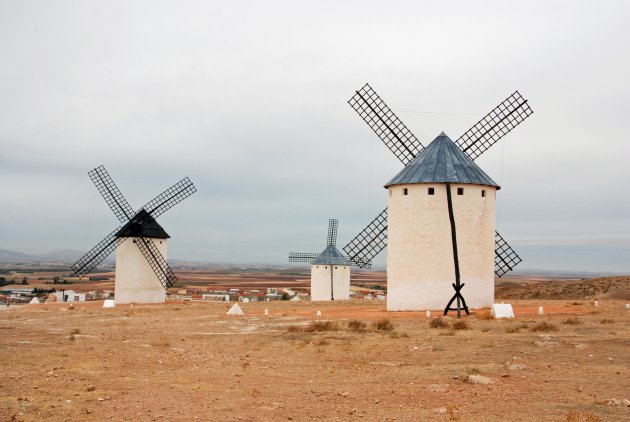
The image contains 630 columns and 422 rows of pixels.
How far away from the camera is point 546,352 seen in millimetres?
13812

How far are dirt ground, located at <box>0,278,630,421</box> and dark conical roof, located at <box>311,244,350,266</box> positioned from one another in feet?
98.2

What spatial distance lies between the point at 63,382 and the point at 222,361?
3.82 meters

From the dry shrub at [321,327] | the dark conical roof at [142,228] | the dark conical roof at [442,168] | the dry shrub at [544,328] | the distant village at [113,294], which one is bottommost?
the distant village at [113,294]

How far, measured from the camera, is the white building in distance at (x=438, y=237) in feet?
83.7

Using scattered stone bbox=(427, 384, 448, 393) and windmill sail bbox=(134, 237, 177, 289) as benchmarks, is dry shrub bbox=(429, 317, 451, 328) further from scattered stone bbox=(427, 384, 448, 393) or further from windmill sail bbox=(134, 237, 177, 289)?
windmill sail bbox=(134, 237, 177, 289)

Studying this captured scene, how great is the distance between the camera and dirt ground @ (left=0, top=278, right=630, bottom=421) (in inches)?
369

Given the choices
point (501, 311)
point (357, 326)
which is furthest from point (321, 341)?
point (501, 311)

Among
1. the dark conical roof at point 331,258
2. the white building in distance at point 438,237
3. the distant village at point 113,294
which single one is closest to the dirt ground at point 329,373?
the white building in distance at point 438,237

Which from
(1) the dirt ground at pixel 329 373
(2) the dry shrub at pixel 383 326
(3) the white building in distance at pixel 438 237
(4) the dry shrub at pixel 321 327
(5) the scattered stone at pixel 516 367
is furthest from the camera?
(3) the white building in distance at pixel 438 237

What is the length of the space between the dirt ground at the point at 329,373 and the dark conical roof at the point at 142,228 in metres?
20.5

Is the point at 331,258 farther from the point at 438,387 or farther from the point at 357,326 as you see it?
the point at 438,387

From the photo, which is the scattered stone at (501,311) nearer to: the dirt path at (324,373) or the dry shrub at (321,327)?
the dirt path at (324,373)

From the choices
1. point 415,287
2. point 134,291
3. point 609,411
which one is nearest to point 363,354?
point 609,411

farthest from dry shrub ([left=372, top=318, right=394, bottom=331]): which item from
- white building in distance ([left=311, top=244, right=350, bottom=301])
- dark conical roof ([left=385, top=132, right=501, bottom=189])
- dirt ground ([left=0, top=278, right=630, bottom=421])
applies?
white building in distance ([left=311, top=244, right=350, bottom=301])
